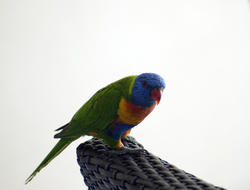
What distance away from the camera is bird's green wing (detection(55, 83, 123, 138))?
28.8 inches

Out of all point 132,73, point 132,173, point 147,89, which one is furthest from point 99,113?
point 132,73

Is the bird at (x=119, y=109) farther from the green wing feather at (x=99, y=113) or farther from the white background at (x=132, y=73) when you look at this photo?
the white background at (x=132, y=73)

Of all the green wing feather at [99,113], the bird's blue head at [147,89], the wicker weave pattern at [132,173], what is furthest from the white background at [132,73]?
the wicker weave pattern at [132,173]

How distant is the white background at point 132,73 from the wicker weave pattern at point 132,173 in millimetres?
1282

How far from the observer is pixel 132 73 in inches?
80.8

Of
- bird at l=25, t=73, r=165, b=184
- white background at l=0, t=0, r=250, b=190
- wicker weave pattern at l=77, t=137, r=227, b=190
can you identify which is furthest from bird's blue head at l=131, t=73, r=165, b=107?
white background at l=0, t=0, r=250, b=190

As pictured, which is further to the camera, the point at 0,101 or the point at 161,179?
the point at 0,101

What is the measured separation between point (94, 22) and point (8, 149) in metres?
0.94

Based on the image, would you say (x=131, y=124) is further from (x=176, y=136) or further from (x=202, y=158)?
(x=202, y=158)

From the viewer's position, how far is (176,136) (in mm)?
2293

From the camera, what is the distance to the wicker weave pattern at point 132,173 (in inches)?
14.8

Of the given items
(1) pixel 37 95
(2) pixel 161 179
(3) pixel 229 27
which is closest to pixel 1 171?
(1) pixel 37 95

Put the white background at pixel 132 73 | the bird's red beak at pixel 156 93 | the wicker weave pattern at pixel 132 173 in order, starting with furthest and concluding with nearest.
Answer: the white background at pixel 132 73, the bird's red beak at pixel 156 93, the wicker weave pattern at pixel 132 173

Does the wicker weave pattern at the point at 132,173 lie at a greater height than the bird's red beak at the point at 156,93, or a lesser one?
lesser
